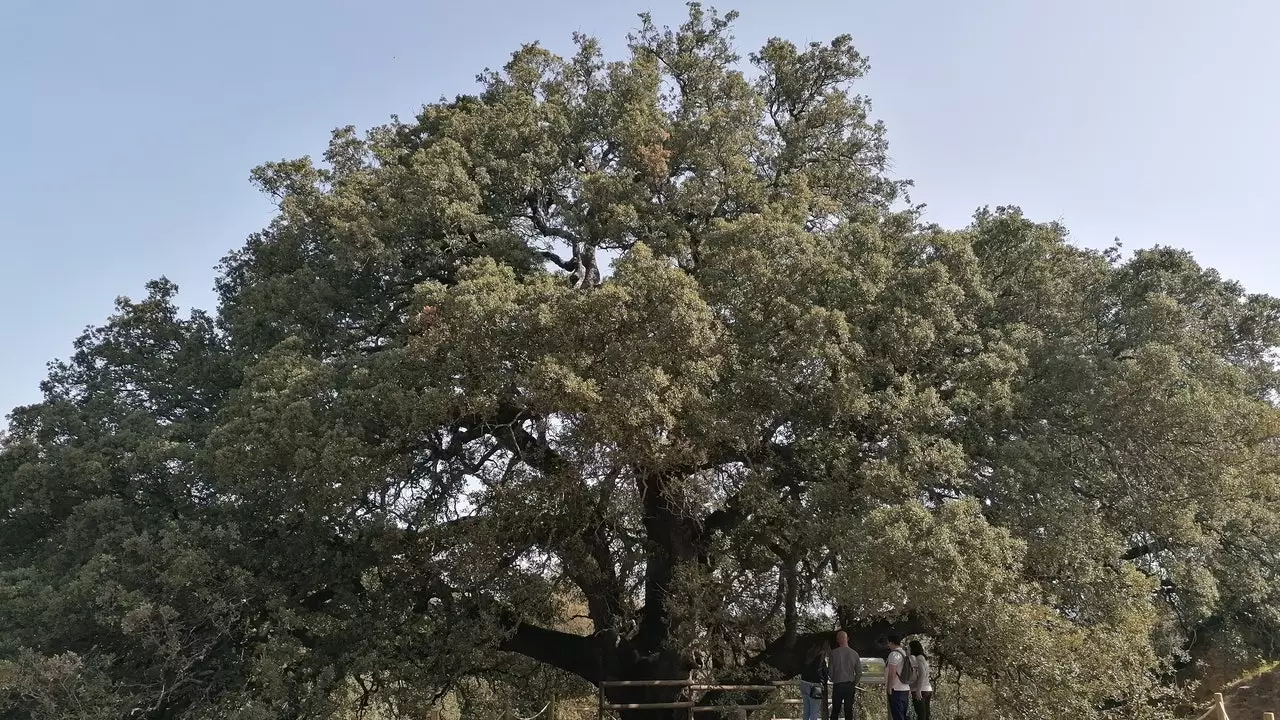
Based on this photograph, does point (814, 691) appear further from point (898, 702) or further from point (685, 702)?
Answer: point (685, 702)

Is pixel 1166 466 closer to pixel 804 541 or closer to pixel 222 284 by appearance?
pixel 804 541

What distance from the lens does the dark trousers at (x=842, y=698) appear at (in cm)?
812

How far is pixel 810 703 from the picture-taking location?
9055 mm

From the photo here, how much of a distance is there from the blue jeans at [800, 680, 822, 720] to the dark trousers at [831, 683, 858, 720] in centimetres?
48

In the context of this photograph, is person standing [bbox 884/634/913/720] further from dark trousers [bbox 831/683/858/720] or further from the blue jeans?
the blue jeans

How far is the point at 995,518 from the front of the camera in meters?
9.30

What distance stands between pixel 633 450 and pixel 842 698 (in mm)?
3404

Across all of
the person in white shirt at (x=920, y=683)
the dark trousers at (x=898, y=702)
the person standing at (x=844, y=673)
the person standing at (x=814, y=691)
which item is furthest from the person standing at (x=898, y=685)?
the person standing at (x=814, y=691)

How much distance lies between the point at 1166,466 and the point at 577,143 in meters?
9.67

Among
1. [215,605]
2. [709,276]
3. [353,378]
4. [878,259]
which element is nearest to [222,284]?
[353,378]

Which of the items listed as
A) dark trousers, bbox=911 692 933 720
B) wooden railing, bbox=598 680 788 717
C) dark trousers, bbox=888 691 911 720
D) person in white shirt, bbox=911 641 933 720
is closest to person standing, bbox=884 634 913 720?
dark trousers, bbox=888 691 911 720

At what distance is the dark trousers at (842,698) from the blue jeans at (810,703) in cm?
48

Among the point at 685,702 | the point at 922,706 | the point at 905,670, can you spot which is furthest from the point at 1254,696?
the point at 685,702

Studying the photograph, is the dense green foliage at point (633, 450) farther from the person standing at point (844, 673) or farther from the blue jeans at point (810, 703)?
the blue jeans at point (810, 703)
